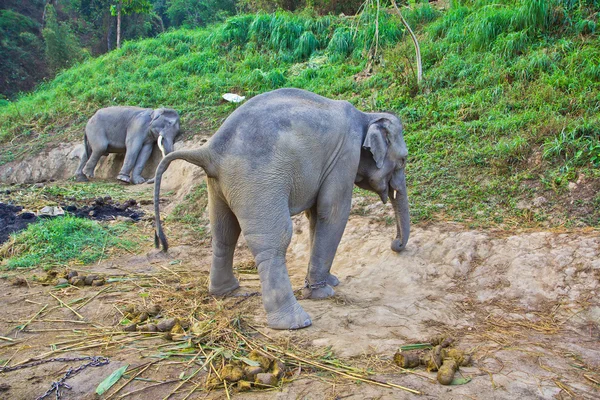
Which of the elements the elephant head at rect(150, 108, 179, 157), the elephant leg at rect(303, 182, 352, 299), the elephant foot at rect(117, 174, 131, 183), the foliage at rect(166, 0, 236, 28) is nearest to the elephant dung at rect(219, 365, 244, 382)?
the elephant leg at rect(303, 182, 352, 299)

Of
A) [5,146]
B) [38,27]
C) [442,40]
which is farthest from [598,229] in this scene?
[38,27]

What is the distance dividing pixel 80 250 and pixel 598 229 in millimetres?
5216

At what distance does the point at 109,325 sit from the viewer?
12.2ft

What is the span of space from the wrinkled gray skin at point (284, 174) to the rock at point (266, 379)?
883mm

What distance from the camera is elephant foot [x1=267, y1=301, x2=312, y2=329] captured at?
12.0 ft

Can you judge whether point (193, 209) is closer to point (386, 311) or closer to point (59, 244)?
point (59, 244)

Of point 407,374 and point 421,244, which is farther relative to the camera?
point 421,244

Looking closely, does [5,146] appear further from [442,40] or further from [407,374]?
[407,374]

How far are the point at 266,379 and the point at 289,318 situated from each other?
95 centimetres

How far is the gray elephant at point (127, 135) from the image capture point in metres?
10.9

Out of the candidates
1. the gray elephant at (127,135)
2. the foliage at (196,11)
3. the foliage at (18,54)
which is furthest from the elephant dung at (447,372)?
the foliage at (18,54)

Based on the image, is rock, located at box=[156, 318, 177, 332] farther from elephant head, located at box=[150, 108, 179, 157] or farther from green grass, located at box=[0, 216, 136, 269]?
elephant head, located at box=[150, 108, 179, 157]

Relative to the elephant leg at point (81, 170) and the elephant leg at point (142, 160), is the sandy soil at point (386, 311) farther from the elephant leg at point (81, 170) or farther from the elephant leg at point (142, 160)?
the elephant leg at point (81, 170)

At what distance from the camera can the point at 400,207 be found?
5.16 m
